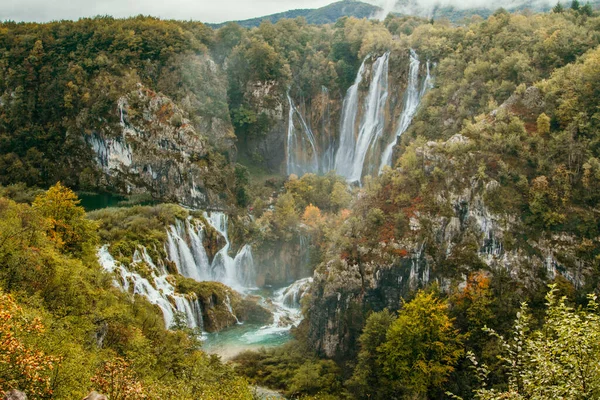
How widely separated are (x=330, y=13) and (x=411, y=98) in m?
115

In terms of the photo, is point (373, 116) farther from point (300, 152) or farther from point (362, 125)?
point (300, 152)

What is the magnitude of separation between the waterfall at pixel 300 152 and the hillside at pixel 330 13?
96.3 meters

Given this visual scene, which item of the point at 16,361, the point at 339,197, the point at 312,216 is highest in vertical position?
the point at 16,361

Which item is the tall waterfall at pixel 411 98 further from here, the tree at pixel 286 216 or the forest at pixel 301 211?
the tree at pixel 286 216

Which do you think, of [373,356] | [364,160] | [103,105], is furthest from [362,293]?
[103,105]

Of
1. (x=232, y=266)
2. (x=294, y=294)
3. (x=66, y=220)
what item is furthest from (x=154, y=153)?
(x=66, y=220)

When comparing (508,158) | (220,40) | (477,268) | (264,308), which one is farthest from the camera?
(220,40)

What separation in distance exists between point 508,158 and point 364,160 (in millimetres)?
27273

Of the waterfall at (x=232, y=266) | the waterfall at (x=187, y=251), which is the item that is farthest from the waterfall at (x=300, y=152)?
the waterfall at (x=187, y=251)

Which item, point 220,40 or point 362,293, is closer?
point 362,293

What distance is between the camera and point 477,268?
34.7 metres

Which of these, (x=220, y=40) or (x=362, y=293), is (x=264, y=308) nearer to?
(x=362, y=293)

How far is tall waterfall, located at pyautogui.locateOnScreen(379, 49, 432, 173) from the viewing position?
5875 centimetres

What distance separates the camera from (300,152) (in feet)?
236
